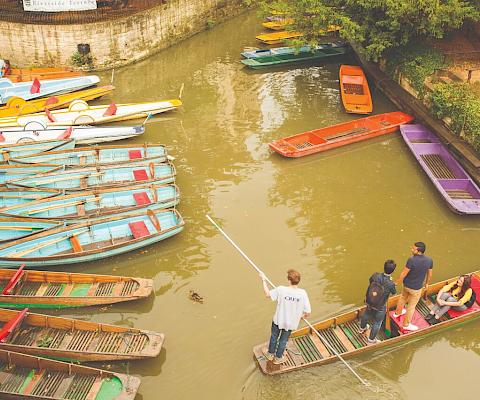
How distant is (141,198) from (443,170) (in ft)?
28.8

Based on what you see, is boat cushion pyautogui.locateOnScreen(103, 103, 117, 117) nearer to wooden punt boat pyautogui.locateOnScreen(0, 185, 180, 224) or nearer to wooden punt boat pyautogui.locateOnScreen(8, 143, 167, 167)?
wooden punt boat pyautogui.locateOnScreen(8, 143, 167, 167)

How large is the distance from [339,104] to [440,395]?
12.5m

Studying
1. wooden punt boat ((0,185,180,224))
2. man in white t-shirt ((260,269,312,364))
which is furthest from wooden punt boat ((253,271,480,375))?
wooden punt boat ((0,185,180,224))

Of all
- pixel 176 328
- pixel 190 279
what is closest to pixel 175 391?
pixel 176 328

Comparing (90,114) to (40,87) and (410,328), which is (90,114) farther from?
(410,328)

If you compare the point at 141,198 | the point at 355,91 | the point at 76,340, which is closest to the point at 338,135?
the point at 355,91

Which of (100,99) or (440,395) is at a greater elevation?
(100,99)

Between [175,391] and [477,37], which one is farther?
[477,37]

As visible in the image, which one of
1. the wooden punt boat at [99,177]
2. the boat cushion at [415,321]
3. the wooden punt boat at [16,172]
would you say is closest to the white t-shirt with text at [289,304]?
the boat cushion at [415,321]

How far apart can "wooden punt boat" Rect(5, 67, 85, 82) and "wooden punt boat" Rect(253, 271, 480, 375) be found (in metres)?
15.2

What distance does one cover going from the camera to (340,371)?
862 cm

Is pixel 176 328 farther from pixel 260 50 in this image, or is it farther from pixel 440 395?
pixel 260 50

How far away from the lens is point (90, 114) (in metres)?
16.5

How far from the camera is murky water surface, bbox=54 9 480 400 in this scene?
863 centimetres
